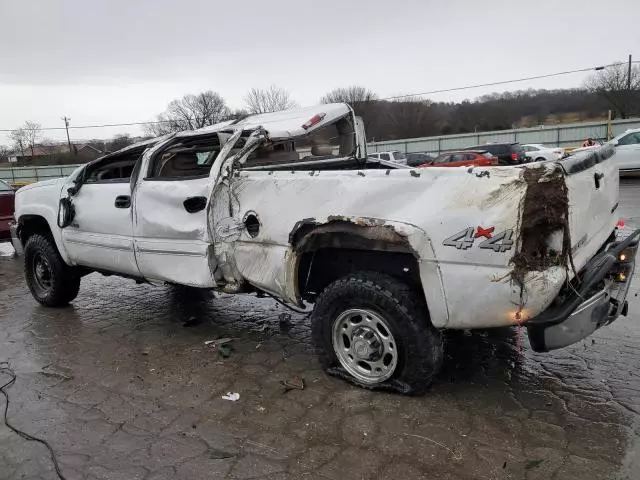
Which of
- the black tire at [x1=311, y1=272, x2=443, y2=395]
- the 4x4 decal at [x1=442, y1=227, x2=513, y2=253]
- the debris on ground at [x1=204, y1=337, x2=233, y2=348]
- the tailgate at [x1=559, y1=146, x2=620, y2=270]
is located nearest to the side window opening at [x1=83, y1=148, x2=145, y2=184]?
the debris on ground at [x1=204, y1=337, x2=233, y2=348]

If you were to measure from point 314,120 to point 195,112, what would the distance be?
70.6 metres

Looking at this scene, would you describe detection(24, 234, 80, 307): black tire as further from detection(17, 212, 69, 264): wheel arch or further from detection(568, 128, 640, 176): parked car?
detection(568, 128, 640, 176): parked car

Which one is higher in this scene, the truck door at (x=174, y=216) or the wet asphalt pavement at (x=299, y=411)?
the truck door at (x=174, y=216)

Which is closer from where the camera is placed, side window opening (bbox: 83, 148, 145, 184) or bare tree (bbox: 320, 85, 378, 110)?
side window opening (bbox: 83, 148, 145, 184)

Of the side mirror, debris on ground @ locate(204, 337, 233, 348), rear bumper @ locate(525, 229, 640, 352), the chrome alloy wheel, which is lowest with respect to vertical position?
debris on ground @ locate(204, 337, 233, 348)

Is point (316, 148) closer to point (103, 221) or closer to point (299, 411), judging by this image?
point (103, 221)

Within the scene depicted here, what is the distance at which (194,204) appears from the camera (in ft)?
12.9

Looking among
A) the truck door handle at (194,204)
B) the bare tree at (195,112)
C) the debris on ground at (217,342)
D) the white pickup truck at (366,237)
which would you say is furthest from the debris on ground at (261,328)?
the bare tree at (195,112)

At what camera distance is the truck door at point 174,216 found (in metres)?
3.90

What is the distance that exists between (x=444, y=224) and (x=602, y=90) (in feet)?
180

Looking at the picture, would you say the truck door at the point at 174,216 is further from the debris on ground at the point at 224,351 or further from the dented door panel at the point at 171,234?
the debris on ground at the point at 224,351

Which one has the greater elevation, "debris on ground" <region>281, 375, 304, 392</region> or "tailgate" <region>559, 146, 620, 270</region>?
"tailgate" <region>559, 146, 620, 270</region>

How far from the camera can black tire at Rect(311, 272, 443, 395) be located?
3.01 m

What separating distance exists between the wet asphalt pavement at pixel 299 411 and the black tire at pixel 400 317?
160mm
